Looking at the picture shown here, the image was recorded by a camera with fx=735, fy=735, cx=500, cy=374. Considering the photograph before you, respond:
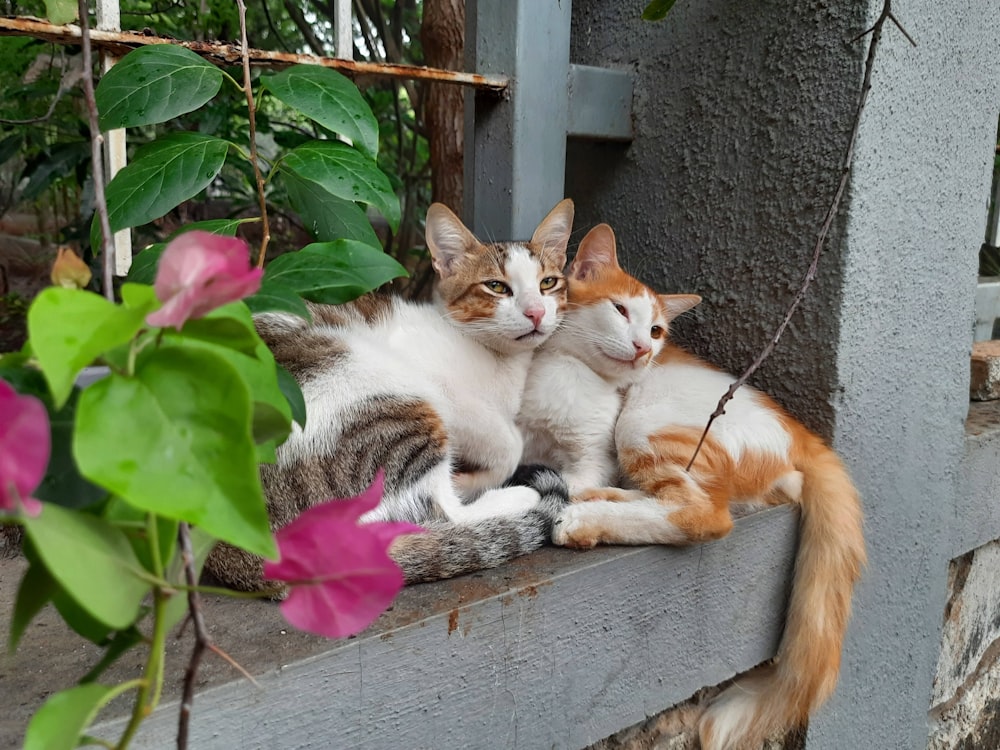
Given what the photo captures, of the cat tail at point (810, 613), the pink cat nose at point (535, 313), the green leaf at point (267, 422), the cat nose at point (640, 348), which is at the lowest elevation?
the cat tail at point (810, 613)

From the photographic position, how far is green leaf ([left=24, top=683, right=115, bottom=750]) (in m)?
0.37

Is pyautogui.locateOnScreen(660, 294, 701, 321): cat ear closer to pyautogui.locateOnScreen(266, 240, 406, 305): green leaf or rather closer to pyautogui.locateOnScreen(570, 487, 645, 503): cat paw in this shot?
pyautogui.locateOnScreen(570, 487, 645, 503): cat paw

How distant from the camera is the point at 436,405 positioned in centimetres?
137

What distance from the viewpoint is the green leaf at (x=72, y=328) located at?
1.11ft

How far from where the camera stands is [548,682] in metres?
1.16

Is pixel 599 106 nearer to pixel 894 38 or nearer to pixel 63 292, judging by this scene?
pixel 894 38

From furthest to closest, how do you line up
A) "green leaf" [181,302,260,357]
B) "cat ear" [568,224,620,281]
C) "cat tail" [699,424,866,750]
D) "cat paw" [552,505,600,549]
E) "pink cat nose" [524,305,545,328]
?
"cat ear" [568,224,620,281], "pink cat nose" [524,305,545,328], "cat tail" [699,424,866,750], "cat paw" [552,505,600,549], "green leaf" [181,302,260,357]

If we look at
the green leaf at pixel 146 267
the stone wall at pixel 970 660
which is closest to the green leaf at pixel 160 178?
the green leaf at pixel 146 267

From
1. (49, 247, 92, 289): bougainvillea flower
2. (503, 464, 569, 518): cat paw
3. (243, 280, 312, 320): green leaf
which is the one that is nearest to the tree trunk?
(503, 464, 569, 518): cat paw

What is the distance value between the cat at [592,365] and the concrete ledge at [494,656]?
0.30 metres

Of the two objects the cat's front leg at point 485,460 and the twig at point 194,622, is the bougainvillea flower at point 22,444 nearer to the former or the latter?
the twig at point 194,622

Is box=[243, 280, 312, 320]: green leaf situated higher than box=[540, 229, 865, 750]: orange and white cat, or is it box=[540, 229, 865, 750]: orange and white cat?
box=[243, 280, 312, 320]: green leaf

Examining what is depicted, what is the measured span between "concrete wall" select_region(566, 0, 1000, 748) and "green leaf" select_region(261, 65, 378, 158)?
866 mm

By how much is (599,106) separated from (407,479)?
984mm
